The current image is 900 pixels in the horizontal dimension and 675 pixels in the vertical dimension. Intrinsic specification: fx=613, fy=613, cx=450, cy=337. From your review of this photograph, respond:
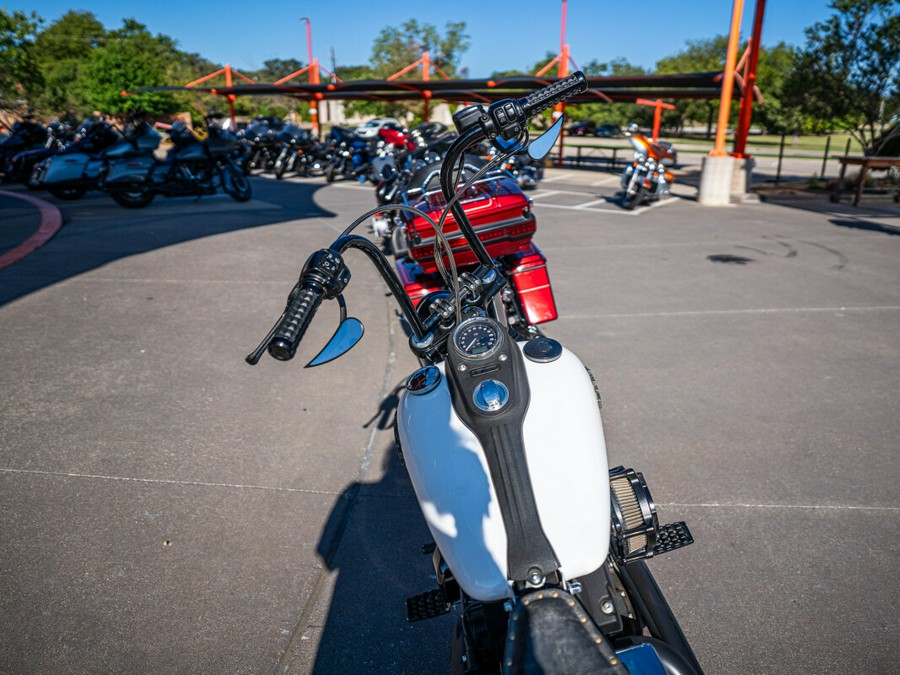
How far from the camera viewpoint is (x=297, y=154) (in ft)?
55.5

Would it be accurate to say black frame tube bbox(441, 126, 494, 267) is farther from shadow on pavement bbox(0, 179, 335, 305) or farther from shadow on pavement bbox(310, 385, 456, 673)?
shadow on pavement bbox(0, 179, 335, 305)

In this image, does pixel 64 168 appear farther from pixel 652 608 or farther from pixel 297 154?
pixel 652 608

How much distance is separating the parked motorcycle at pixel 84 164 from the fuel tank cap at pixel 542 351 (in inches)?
465

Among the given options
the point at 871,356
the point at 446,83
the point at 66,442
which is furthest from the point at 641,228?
the point at 446,83

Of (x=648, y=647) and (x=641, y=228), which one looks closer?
(x=648, y=647)

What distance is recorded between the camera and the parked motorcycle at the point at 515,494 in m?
1.39

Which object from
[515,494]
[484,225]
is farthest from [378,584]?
[484,225]

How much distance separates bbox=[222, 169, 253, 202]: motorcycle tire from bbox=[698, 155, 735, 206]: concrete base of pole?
944cm

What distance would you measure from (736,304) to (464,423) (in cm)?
524

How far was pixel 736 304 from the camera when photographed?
5988 mm

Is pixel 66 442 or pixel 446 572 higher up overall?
pixel 446 572

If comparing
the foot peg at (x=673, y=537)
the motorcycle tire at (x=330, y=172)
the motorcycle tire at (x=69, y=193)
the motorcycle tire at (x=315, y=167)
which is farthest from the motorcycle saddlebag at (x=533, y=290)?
the motorcycle tire at (x=315, y=167)

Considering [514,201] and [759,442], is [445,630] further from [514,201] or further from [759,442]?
[514,201]

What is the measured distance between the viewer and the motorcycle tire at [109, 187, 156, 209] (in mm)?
11258
